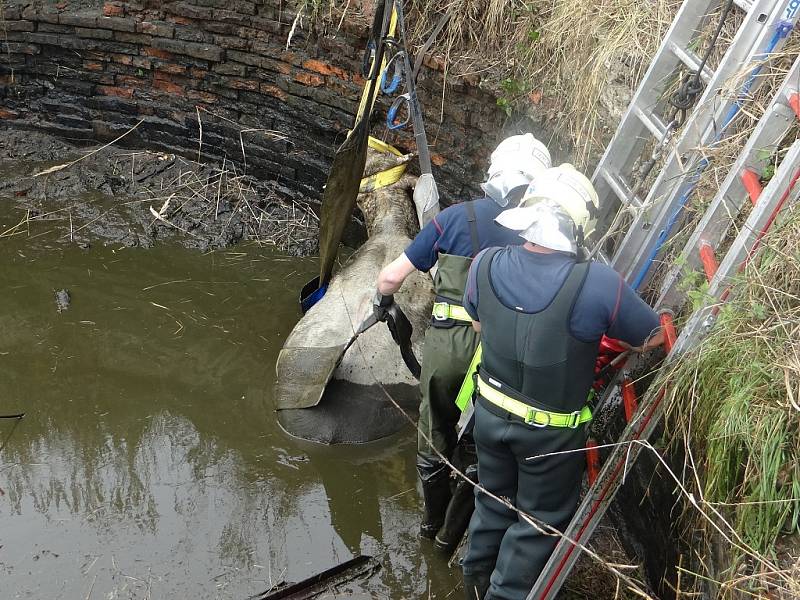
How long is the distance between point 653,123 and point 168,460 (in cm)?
306

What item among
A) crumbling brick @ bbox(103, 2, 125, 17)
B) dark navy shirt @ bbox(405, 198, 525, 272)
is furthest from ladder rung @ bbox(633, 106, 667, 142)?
crumbling brick @ bbox(103, 2, 125, 17)

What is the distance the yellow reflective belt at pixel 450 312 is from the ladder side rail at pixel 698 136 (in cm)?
76

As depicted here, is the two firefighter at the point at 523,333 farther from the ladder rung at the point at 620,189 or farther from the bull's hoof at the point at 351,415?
the bull's hoof at the point at 351,415

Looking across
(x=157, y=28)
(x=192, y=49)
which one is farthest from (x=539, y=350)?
(x=157, y=28)

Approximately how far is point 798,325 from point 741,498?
584 millimetres

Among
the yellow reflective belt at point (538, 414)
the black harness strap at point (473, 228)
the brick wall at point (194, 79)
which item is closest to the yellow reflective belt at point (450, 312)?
the black harness strap at point (473, 228)

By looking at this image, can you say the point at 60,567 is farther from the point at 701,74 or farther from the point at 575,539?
the point at 701,74

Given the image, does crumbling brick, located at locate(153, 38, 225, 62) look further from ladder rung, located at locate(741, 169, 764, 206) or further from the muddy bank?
ladder rung, located at locate(741, 169, 764, 206)

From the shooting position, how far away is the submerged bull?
4.52m

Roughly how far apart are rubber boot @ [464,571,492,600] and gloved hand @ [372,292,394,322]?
132 centimetres

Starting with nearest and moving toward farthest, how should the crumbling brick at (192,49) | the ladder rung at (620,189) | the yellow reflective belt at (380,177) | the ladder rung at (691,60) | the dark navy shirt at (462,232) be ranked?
the ladder rung at (691,60), the dark navy shirt at (462,232), the ladder rung at (620,189), the yellow reflective belt at (380,177), the crumbling brick at (192,49)

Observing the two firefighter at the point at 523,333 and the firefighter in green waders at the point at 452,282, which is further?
the firefighter in green waders at the point at 452,282

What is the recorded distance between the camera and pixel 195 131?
7.04 m

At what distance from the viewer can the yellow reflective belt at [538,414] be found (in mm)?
2908
